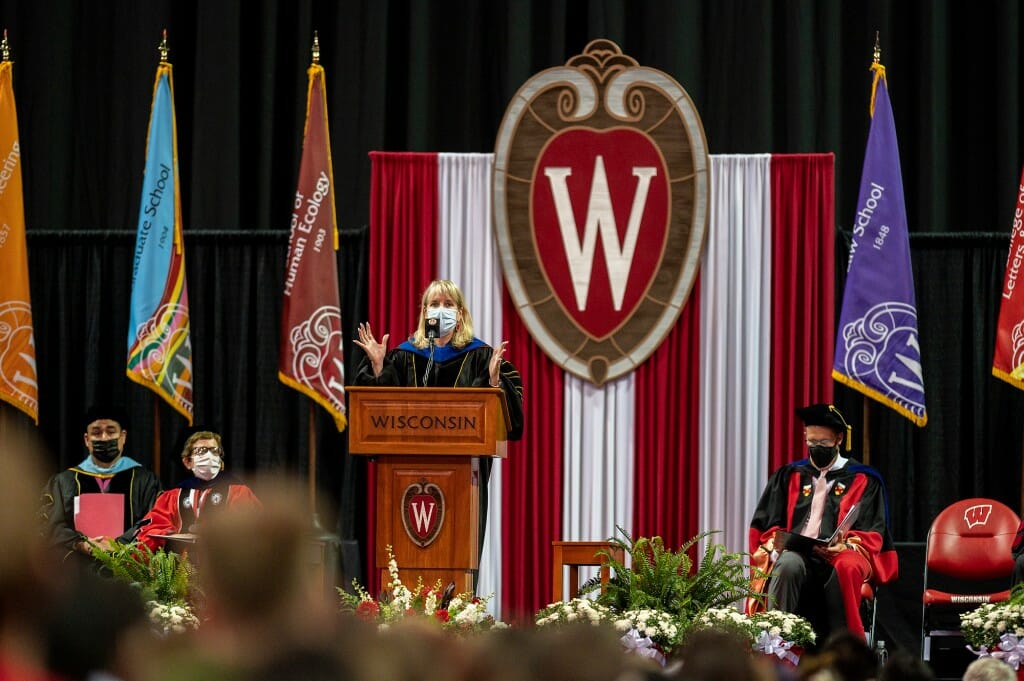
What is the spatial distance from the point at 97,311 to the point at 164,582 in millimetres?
4064

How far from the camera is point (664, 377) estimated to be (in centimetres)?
930

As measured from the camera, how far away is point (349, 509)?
9469mm

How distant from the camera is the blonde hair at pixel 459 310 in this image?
292 inches

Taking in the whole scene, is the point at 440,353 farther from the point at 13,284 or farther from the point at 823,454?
the point at 13,284

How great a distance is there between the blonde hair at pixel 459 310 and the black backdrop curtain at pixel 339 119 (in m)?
2.22

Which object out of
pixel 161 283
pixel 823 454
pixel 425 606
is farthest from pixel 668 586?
pixel 161 283

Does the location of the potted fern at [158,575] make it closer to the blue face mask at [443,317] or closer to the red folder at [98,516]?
the blue face mask at [443,317]

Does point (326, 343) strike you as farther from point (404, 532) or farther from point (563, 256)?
point (404, 532)

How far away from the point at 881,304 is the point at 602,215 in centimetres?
177

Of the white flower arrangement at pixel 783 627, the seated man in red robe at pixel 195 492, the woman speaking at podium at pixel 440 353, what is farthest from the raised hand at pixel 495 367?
the white flower arrangement at pixel 783 627

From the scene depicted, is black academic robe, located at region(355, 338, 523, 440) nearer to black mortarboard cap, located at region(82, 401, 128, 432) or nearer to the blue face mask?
the blue face mask

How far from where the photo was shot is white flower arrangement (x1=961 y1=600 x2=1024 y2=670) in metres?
6.09

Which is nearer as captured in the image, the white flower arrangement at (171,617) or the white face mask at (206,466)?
the white flower arrangement at (171,617)

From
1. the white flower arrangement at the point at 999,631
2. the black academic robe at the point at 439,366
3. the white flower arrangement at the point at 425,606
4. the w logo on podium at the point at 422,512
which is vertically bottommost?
the white flower arrangement at the point at 999,631
